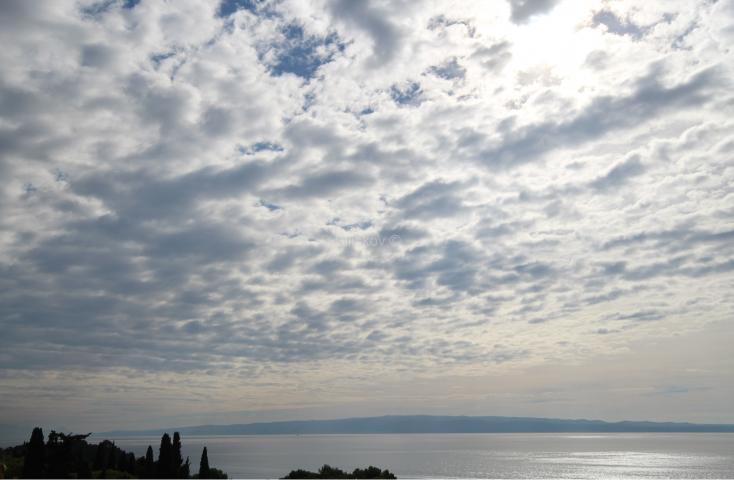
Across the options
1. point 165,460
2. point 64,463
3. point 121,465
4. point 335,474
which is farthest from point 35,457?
point 335,474

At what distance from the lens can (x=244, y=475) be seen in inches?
6437

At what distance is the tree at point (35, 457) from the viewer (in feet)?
219

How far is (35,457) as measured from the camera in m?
68.1

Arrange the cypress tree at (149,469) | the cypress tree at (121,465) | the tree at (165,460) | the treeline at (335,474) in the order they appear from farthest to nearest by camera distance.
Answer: the cypress tree at (121,465) < the cypress tree at (149,469) < the treeline at (335,474) < the tree at (165,460)

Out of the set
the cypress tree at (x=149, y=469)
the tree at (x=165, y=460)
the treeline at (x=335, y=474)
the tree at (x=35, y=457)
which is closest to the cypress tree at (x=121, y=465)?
the cypress tree at (x=149, y=469)

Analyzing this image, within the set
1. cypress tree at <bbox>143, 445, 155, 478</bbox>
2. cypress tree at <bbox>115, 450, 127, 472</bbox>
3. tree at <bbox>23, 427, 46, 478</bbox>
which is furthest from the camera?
cypress tree at <bbox>115, 450, 127, 472</bbox>

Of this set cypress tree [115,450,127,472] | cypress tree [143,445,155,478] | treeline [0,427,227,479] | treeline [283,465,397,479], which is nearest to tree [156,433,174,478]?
treeline [0,427,227,479]

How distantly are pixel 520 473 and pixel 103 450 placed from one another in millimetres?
134670

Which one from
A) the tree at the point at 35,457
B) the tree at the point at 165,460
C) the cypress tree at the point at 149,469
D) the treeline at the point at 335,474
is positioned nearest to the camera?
the tree at the point at 35,457

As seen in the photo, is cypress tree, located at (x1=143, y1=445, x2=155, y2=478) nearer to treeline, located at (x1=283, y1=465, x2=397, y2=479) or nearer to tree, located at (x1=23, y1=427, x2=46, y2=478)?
tree, located at (x1=23, y1=427, x2=46, y2=478)

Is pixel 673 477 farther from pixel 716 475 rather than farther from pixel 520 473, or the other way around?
pixel 520 473

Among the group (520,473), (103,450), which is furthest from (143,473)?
(520,473)

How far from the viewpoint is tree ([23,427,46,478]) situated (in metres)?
66.8

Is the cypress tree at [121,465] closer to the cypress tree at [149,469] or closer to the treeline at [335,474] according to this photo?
the cypress tree at [149,469]
